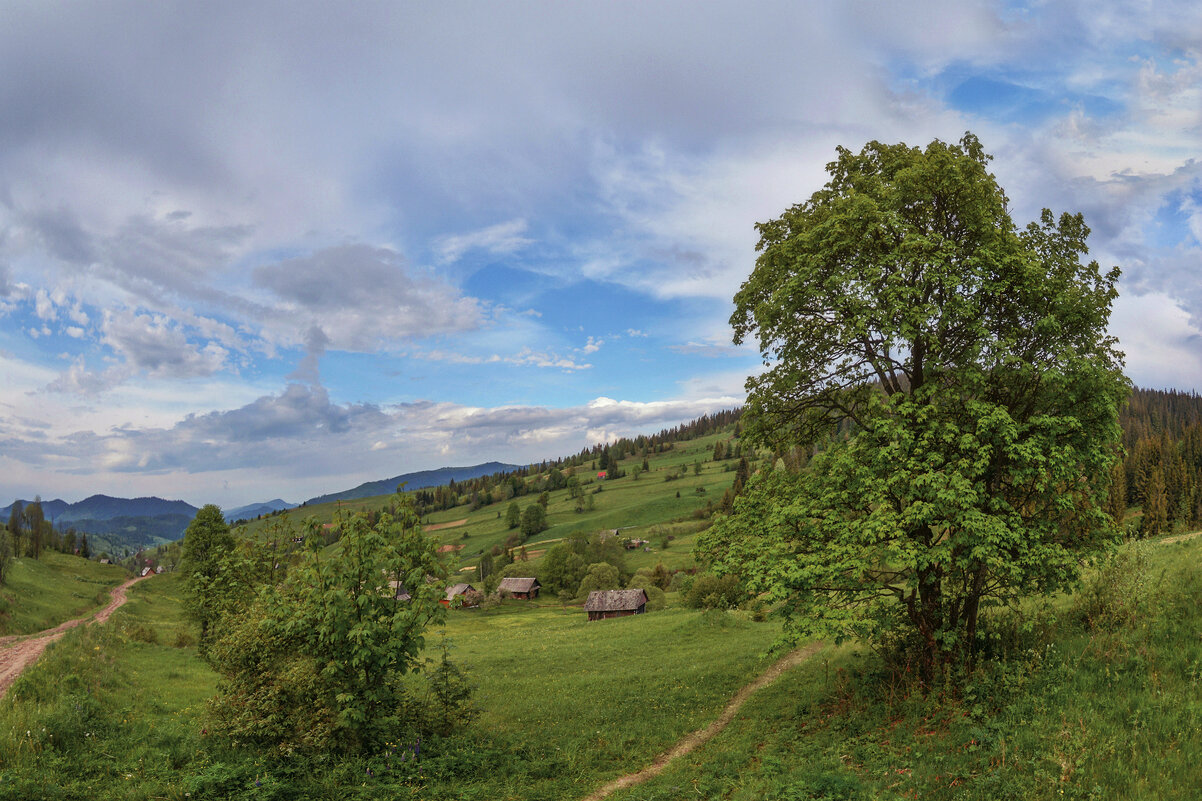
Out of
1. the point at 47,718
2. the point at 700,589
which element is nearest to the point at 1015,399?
the point at 47,718

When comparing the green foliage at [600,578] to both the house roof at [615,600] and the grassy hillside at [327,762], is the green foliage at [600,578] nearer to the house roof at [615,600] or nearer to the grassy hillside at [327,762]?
the house roof at [615,600]

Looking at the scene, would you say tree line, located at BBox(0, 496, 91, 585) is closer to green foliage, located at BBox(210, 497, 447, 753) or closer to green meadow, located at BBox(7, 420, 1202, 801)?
green meadow, located at BBox(7, 420, 1202, 801)

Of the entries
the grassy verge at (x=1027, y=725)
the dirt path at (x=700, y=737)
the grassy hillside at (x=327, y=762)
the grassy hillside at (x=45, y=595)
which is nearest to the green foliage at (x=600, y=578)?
the grassy hillside at (x=327, y=762)

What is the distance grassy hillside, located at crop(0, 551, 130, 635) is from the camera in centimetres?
5444

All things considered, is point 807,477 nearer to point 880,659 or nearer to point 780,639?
point 780,639

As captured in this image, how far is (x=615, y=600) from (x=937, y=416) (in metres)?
78.0

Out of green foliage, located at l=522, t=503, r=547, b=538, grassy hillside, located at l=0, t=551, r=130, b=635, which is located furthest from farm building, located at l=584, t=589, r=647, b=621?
green foliage, located at l=522, t=503, r=547, b=538

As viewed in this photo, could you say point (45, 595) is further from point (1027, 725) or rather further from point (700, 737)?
point (1027, 725)

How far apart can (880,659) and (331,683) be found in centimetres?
1651

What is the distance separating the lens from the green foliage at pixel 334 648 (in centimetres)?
Answer: 1446

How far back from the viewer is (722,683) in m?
23.7

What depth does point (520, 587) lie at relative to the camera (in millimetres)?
114875

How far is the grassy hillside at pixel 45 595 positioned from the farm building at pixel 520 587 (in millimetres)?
62001

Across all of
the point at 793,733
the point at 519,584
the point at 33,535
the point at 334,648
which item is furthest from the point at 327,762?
the point at 33,535
